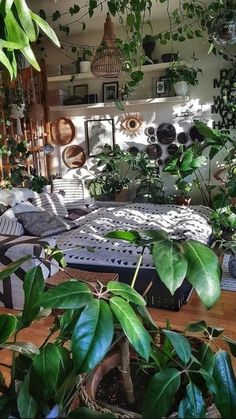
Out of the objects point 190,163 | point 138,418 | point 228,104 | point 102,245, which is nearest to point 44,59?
point 228,104

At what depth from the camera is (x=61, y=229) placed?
3.61 m

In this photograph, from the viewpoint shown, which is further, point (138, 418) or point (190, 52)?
point (190, 52)

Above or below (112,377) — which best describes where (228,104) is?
above

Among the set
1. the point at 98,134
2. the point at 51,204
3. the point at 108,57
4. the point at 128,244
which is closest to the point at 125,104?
the point at 98,134

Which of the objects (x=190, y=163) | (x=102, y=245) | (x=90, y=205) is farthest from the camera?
(x=90, y=205)

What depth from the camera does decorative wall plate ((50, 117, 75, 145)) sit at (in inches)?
217

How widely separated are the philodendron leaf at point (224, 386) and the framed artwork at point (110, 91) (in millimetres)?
4828

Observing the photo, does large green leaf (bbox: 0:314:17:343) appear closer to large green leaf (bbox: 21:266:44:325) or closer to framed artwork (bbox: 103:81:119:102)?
large green leaf (bbox: 21:266:44:325)

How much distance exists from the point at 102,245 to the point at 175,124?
8.88 ft

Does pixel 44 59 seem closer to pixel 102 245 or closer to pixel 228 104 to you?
pixel 228 104

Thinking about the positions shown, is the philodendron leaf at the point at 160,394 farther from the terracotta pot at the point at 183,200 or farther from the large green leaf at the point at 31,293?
the terracotta pot at the point at 183,200

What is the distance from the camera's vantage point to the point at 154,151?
16.7ft

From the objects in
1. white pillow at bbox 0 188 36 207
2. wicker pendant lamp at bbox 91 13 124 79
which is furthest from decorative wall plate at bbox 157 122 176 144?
white pillow at bbox 0 188 36 207

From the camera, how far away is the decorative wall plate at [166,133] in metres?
4.98
